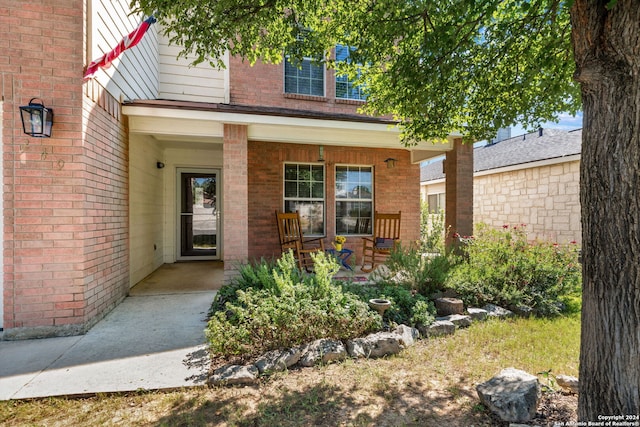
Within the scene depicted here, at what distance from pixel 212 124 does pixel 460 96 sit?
12.1ft

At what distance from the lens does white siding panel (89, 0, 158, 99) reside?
389cm

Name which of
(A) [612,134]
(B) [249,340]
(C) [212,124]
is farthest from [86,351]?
(A) [612,134]

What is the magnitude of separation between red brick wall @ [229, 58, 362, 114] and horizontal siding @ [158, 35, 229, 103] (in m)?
0.23

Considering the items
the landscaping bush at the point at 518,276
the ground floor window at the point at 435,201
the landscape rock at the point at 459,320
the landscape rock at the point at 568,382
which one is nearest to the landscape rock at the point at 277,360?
the landscape rock at the point at 459,320

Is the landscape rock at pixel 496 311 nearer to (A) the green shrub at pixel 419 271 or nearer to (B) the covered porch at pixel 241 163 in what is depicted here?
(A) the green shrub at pixel 419 271

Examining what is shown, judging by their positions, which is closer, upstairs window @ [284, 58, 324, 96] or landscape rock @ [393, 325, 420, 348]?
landscape rock @ [393, 325, 420, 348]

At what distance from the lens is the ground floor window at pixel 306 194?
736cm

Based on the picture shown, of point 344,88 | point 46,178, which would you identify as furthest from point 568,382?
point 344,88

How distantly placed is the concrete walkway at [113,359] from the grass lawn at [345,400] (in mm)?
131

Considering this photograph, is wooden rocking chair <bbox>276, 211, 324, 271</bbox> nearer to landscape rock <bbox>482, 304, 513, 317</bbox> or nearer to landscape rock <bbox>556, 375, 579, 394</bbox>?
landscape rock <bbox>482, 304, 513, 317</bbox>

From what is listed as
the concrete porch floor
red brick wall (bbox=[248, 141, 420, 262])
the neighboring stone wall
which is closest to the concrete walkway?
the concrete porch floor

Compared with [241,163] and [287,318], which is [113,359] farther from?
[241,163]

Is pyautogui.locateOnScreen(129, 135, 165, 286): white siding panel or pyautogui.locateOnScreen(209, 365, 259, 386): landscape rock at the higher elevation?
pyautogui.locateOnScreen(129, 135, 165, 286): white siding panel

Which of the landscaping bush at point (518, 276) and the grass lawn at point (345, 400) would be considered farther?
the landscaping bush at point (518, 276)
